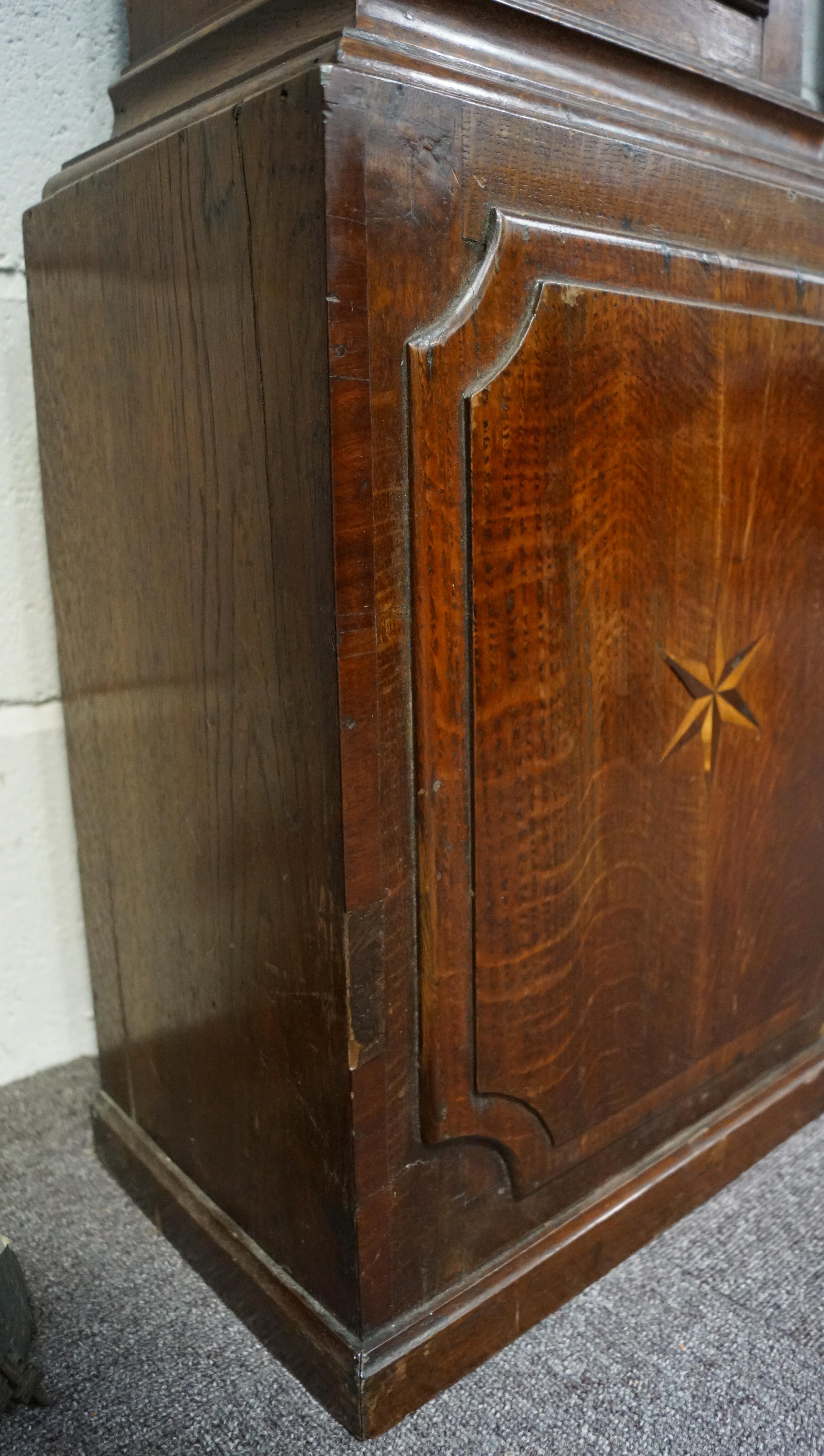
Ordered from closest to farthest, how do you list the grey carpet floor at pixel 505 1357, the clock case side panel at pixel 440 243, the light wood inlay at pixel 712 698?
the clock case side panel at pixel 440 243, the grey carpet floor at pixel 505 1357, the light wood inlay at pixel 712 698

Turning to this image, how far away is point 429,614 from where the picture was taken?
0.81 meters

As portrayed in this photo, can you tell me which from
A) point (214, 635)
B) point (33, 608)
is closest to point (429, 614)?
point (214, 635)

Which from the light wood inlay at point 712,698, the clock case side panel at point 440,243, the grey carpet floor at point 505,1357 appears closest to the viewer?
the clock case side panel at point 440,243

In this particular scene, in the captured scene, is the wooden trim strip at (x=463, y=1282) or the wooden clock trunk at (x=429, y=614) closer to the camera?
the wooden clock trunk at (x=429, y=614)

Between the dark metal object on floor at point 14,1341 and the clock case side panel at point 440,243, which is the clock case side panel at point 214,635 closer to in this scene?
the clock case side panel at point 440,243

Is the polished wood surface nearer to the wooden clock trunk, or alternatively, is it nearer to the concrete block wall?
the wooden clock trunk

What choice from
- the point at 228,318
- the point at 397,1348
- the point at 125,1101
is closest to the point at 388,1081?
the point at 397,1348

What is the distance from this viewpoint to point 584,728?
0.95 meters

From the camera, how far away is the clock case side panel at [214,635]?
30.1 inches

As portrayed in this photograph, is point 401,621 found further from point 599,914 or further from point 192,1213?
point 192,1213

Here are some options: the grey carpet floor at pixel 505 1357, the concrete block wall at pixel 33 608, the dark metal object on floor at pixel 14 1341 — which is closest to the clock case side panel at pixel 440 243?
the grey carpet floor at pixel 505 1357

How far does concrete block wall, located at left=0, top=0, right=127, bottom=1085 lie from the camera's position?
3.72 feet

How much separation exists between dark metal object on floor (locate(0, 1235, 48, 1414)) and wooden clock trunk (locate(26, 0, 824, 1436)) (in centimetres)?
18

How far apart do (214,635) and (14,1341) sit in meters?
0.65
